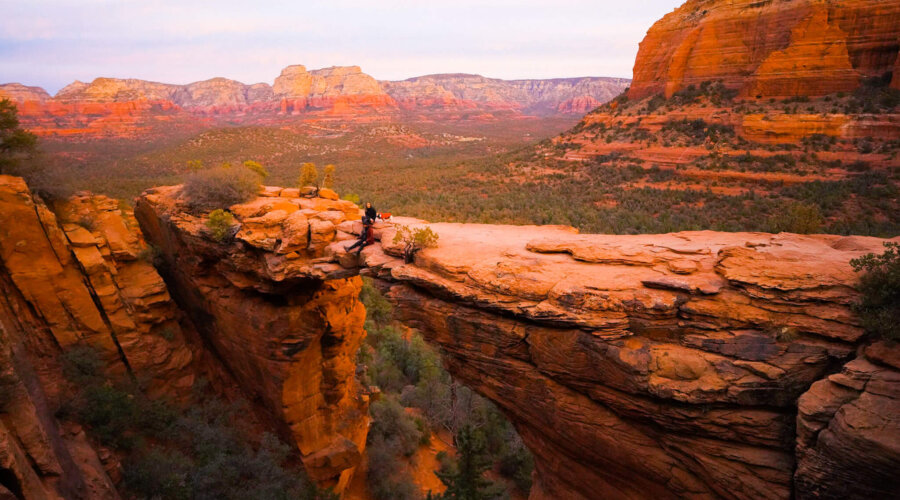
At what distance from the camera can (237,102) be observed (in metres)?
176

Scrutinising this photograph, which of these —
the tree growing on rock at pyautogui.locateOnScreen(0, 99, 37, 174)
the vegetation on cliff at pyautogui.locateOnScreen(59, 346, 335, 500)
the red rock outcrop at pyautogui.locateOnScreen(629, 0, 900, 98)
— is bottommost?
the vegetation on cliff at pyautogui.locateOnScreen(59, 346, 335, 500)

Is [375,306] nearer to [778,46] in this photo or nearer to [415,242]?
[415,242]

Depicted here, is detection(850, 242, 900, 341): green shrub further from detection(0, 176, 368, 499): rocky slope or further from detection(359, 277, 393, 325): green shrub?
detection(359, 277, 393, 325): green shrub

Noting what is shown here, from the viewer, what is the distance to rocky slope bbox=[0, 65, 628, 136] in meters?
101

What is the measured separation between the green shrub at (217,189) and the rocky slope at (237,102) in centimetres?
10324

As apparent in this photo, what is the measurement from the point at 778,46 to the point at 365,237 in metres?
46.2

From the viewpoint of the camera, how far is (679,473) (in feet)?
19.3

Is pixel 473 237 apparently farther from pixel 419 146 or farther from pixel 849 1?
pixel 419 146

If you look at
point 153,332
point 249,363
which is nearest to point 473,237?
point 249,363

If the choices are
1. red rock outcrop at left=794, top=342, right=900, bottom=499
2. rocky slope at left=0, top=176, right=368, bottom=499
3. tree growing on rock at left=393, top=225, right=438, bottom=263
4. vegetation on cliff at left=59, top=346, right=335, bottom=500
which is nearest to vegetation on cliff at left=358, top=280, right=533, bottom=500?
rocky slope at left=0, top=176, right=368, bottom=499

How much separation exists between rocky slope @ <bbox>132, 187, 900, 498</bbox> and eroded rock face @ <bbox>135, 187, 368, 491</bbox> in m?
2.73

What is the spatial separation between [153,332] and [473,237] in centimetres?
1045

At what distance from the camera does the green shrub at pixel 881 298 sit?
14.9ft

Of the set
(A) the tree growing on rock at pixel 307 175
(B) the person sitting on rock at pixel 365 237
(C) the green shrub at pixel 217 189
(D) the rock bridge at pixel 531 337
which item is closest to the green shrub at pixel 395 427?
(D) the rock bridge at pixel 531 337
